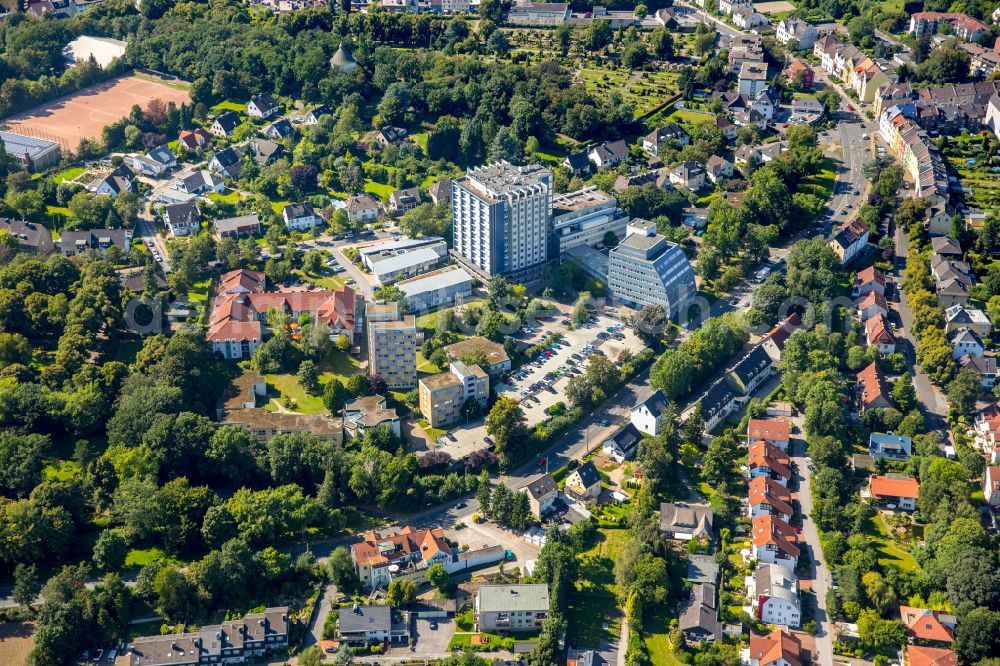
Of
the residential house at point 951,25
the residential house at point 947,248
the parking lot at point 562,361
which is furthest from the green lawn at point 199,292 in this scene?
the residential house at point 951,25

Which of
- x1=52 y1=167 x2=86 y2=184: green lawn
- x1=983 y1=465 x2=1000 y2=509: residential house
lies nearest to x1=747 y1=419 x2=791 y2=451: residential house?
x1=983 y1=465 x2=1000 y2=509: residential house

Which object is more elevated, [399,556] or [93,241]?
[93,241]

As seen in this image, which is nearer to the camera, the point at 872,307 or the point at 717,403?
the point at 717,403

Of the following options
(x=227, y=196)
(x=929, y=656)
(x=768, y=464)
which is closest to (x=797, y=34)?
(x=227, y=196)

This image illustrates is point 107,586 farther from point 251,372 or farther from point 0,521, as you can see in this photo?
point 251,372

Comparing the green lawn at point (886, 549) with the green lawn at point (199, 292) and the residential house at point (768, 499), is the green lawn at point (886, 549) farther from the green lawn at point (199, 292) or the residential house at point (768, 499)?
the green lawn at point (199, 292)

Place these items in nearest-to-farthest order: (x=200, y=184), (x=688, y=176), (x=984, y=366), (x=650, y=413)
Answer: (x=650, y=413)
(x=984, y=366)
(x=688, y=176)
(x=200, y=184)

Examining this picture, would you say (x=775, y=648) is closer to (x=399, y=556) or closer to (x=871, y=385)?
(x=399, y=556)
